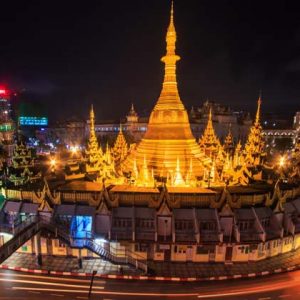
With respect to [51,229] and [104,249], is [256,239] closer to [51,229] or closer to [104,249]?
[104,249]

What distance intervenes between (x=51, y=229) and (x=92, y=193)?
500 centimetres

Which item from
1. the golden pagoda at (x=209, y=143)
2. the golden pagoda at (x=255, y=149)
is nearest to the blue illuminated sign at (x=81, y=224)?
the golden pagoda at (x=209, y=143)

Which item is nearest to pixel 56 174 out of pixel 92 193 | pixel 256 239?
pixel 92 193

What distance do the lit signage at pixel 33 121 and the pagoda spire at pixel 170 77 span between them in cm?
12843

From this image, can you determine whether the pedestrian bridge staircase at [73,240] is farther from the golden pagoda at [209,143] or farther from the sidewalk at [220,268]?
the golden pagoda at [209,143]

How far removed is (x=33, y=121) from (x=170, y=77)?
130607 millimetres

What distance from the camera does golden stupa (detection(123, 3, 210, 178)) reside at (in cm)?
3512

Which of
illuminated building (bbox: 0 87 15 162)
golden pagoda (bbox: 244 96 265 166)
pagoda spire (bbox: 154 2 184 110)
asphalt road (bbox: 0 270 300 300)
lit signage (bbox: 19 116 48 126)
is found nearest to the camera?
asphalt road (bbox: 0 270 300 300)

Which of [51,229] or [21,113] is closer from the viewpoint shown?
[51,229]

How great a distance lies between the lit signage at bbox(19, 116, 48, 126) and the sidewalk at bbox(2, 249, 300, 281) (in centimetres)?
13612

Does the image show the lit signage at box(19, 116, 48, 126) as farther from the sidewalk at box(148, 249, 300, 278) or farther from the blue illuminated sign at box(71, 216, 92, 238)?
the sidewalk at box(148, 249, 300, 278)

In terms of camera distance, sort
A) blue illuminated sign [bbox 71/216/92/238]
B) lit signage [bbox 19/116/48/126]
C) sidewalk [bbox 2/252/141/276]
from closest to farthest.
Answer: sidewalk [bbox 2/252/141/276] < blue illuminated sign [bbox 71/216/92/238] < lit signage [bbox 19/116/48/126]

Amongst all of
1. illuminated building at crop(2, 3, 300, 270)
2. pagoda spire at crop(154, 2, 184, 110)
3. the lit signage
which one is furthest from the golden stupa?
the lit signage

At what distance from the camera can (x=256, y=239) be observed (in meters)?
23.9
